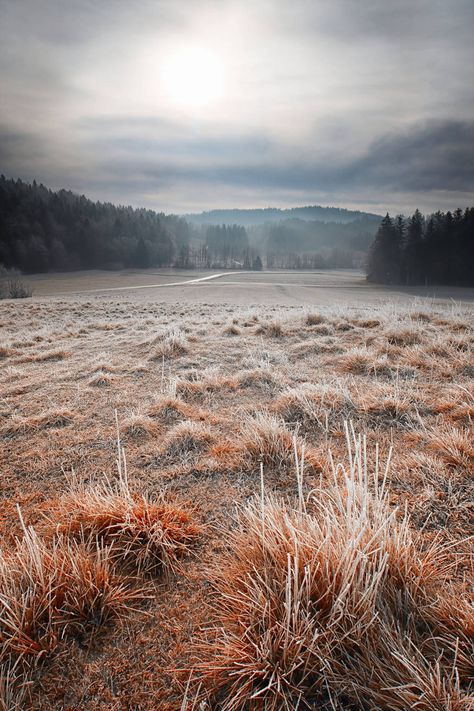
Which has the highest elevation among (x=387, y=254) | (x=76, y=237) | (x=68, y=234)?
(x=68, y=234)

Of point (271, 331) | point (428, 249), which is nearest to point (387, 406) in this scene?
point (271, 331)

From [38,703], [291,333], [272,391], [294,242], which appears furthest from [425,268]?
[294,242]

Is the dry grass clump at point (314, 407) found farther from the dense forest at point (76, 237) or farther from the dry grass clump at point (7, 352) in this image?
the dense forest at point (76, 237)

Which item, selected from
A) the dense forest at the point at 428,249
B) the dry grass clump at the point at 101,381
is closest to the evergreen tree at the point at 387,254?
the dense forest at the point at 428,249

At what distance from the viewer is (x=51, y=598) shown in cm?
158

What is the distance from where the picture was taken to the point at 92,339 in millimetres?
9508

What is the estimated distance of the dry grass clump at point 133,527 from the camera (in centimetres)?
193

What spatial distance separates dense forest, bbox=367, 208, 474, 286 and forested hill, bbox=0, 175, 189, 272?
57.4 m

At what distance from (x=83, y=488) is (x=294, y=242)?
181150 millimetres

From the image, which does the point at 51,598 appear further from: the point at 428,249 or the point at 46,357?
the point at 428,249

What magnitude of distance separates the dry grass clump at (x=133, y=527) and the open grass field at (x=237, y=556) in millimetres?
13

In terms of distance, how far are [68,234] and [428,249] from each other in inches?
3065

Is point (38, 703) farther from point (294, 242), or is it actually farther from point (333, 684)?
point (294, 242)

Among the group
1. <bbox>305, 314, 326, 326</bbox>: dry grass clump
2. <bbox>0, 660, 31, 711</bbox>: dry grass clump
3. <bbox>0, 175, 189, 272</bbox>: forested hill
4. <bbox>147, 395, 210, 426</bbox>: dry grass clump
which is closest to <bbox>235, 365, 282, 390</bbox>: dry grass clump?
<bbox>147, 395, 210, 426</bbox>: dry grass clump
